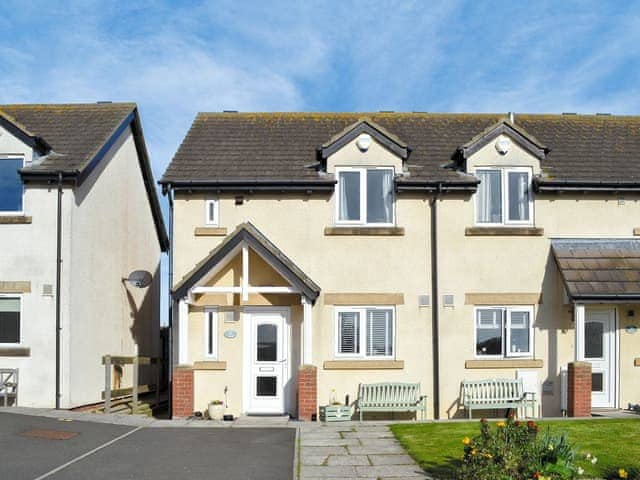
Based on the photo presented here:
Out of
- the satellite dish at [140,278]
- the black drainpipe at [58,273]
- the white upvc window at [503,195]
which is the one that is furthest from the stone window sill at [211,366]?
the white upvc window at [503,195]

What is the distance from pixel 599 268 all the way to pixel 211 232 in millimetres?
8718

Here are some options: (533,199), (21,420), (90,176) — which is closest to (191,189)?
(90,176)

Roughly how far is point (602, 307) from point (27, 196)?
13357 mm

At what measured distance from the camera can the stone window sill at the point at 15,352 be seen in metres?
14.3

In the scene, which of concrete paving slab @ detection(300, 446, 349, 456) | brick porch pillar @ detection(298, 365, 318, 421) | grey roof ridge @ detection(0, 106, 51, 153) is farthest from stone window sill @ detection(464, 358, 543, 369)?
grey roof ridge @ detection(0, 106, 51, 153)

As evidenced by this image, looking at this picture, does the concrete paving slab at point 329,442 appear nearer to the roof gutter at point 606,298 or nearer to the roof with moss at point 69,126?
the roof gutter at point 606,298

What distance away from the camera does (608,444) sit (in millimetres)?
10281

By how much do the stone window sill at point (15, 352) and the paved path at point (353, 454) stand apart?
640 centimetres

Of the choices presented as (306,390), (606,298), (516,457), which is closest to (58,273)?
(306,390)

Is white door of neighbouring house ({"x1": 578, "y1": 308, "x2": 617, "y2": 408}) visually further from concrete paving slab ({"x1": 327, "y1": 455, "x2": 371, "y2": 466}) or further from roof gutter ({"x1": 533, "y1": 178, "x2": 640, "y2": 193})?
concrete paving slab ({"x1": 327, "y1": 455, "x2": 371, "y2": 466})

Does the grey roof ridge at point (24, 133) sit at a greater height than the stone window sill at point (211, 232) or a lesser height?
greater

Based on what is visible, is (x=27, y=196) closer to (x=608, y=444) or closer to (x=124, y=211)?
(x=124, y=211)

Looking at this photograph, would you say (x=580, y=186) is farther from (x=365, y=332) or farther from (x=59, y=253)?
(x=59, y=253)

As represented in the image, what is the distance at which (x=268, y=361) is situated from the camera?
14.8 m
